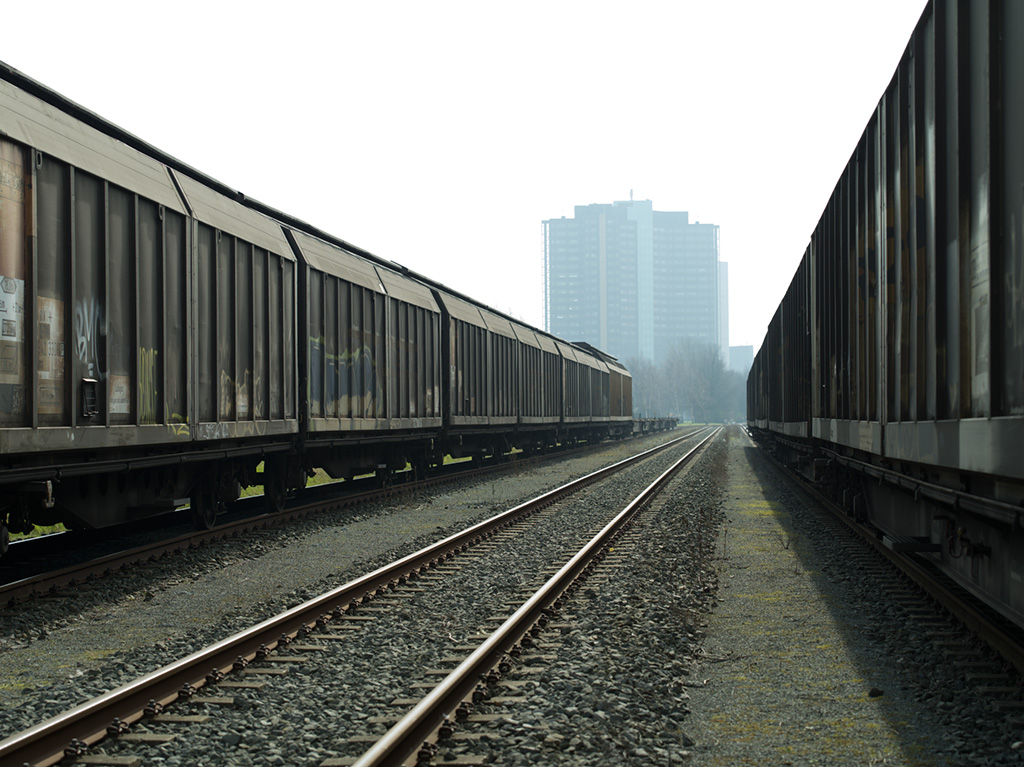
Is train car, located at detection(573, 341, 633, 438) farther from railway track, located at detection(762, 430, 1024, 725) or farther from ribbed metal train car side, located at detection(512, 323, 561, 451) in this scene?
railway track, located at detection(762, 430, 1024, 725)

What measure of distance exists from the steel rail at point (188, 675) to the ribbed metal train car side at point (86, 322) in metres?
2.60

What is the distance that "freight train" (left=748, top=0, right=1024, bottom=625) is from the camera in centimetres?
462

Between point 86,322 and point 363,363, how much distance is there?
754 centimetres

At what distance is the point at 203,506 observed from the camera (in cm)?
1120

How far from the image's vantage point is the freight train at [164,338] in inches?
288

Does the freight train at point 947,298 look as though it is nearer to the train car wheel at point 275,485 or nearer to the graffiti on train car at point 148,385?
the graffiti on train car at point 148,385

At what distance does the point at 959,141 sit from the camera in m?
5.21

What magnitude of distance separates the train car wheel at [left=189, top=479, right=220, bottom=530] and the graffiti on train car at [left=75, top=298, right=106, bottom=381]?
10.7 ft

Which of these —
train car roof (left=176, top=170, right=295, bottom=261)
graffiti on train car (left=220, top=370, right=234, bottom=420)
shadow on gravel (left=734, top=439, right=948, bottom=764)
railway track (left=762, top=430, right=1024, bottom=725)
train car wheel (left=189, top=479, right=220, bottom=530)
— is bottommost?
shadow on gravel (left=734, top=439, right=948, bottom=764)

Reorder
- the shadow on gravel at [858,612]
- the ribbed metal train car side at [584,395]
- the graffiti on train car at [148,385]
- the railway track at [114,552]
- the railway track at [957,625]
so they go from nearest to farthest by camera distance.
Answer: the shadow on gravel at [858,612], the railway track at [957,625], the railway track at [114,552], the graffiti on train car at [148,385], the ribbed metal train car side at [584,395]

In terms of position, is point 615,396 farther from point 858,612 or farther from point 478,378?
point 858,612

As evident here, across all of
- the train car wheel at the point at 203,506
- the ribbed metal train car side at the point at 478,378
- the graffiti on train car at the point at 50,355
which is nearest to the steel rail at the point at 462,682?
the graffiti on train car at the point at 50,355

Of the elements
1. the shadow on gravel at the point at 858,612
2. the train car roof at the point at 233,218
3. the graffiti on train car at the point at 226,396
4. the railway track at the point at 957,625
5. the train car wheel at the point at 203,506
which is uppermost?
the train car roof at the point at 233,218

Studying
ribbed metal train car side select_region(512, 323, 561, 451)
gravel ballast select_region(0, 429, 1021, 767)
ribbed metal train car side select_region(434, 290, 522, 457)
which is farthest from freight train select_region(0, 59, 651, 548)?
ribbed metal train car side select_region(512, 323, 561, 451)
